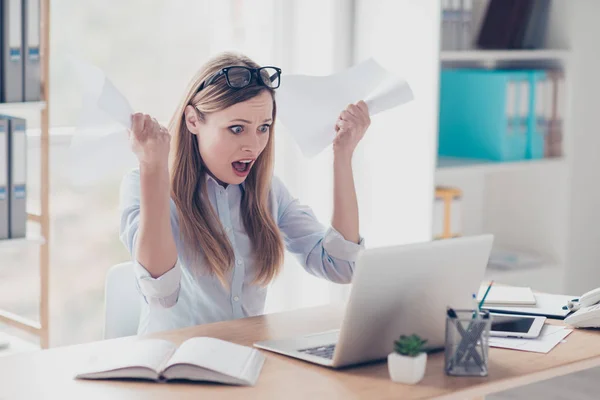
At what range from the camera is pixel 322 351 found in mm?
1819

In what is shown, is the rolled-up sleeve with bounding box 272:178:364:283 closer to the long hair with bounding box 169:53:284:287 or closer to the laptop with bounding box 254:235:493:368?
the long hair with bounding box 169:53:284:287

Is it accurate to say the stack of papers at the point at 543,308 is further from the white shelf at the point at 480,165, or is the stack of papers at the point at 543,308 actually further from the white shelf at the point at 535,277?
the white shelf at the point at 535,277

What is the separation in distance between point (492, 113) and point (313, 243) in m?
1.35

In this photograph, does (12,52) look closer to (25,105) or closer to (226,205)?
(25,105)

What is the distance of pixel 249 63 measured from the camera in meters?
2.28

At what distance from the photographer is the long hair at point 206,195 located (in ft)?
7.20

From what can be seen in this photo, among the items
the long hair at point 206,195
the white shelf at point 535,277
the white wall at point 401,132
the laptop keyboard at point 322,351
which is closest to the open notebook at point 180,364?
the laptop keyboard at point 322,351

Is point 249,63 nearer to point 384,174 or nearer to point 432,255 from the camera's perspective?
point 432,255

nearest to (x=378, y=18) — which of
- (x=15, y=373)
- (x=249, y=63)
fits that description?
(x=249, y=63)

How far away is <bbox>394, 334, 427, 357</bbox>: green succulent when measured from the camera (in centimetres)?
163

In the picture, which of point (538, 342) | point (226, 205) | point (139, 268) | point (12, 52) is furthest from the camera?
point (12, 52)

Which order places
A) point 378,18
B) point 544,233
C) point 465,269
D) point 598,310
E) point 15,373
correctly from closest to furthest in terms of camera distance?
point 15,373, point 465,269, point 598,310, point 378,18, point 544,233

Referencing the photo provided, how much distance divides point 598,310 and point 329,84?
84 centimetres

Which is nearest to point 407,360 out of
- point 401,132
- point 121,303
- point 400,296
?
point 400,296
